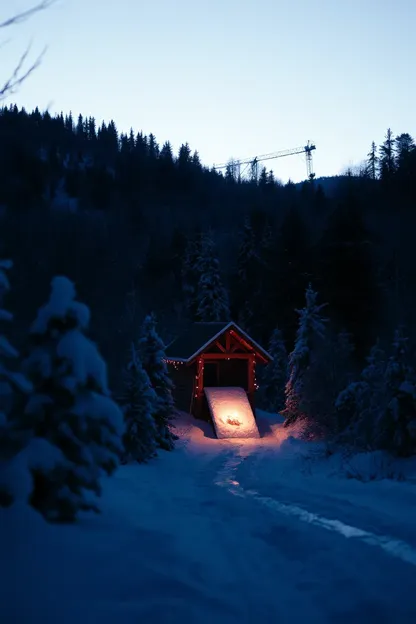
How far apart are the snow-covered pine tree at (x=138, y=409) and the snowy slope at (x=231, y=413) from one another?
8496mm

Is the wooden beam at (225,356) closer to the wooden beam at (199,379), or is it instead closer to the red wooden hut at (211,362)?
the red wooden hut at (211,362)

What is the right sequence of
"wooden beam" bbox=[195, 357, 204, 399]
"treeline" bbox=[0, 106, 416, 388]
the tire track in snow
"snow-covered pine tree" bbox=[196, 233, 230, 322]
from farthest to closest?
1. "snow-covered pine tree" bbox=[196, 233, 230, 322]
2. "wooden beam" bbox=[195, 357, 204, 399]
3. "treeline" bbox=[0, 106, 416, 388]
4. the tire track in snow

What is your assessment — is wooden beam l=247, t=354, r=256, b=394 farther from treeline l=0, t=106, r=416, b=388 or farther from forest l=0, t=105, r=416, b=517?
treeline l=0, t=106, r=416, b=388

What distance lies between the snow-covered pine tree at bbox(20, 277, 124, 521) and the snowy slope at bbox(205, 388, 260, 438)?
66.9 ft

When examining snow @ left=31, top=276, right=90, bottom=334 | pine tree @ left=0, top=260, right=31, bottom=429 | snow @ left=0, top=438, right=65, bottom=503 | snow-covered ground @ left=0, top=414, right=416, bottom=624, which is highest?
snow @ left=31, top=276, right=90, bottom=334

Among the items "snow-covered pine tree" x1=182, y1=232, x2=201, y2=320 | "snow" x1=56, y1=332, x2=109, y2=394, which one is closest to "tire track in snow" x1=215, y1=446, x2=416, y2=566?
"snow" x1=56, y1=332, x2=109, y2=394

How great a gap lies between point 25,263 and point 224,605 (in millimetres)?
20599

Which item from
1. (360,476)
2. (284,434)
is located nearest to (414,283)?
(284,434)

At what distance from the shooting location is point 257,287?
51.2 metres

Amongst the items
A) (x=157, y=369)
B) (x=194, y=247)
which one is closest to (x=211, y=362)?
(x=157, y=369)

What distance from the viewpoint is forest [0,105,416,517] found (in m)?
15.2

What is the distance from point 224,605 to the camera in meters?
5.49

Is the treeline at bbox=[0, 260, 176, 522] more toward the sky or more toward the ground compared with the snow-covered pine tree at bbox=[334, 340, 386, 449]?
more toward the sky

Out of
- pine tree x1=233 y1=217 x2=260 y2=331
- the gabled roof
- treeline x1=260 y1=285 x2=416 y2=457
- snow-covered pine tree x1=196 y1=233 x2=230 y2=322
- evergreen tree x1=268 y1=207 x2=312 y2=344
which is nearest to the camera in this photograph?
treeline x1=260 y1=285 x2=416 y2=457
